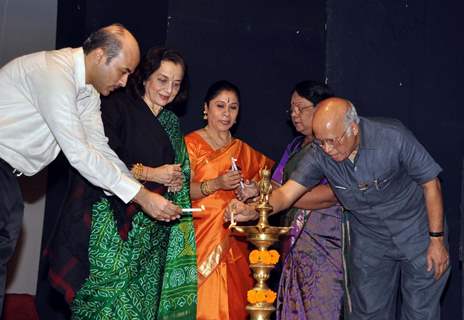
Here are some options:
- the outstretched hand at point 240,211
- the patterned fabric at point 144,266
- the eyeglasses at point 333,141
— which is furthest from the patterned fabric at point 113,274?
the eyeglasses at point 333,141

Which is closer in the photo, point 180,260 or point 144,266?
point 144,266

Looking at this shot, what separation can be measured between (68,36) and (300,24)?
1.40 metres

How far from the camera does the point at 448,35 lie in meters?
5.03

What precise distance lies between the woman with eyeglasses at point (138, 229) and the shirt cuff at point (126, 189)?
0.18 meters

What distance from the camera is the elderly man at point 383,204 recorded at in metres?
3.78

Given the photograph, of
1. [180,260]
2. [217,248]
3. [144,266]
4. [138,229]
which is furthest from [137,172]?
[217,248]

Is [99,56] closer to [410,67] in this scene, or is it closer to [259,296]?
[259,296]

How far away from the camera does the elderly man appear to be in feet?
12.4

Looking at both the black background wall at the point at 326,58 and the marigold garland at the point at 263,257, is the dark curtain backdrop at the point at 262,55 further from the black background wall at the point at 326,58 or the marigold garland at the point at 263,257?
the marigold garland at the point at 263,257

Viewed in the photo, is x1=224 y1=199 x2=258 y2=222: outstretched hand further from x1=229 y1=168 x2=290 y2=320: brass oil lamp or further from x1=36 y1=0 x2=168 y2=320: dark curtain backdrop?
x1=36 y1=0 x2=168 y2=320: dark curtain backdrop

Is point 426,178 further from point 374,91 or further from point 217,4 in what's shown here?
point 217,4

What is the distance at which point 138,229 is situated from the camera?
12.9ft

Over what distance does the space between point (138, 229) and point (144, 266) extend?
179 mm

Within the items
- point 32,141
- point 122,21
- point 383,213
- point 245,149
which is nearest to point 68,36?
point 122,21
